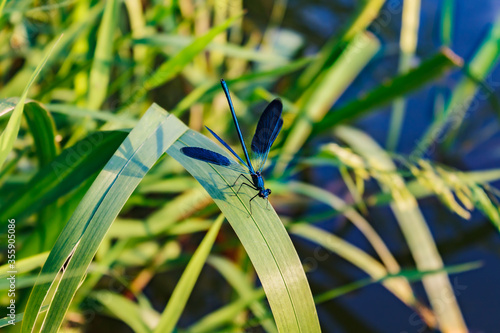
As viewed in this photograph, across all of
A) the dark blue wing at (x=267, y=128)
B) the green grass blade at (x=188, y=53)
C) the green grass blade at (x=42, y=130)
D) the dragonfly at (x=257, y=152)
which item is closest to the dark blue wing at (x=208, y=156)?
the dragonfly at (x=257, y=152)

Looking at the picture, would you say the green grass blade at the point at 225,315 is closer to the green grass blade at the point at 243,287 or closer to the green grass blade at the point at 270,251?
the green grass blade at the point at 243,287

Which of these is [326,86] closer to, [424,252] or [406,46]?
[406,46]

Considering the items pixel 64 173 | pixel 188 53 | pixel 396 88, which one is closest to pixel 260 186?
pixel 64 173

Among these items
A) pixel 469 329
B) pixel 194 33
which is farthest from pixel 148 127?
pixel 194 33

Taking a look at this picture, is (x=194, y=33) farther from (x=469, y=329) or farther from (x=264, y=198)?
(x=469, y=329)

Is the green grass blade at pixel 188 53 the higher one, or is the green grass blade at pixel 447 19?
the green grass blade at pixel 447 19

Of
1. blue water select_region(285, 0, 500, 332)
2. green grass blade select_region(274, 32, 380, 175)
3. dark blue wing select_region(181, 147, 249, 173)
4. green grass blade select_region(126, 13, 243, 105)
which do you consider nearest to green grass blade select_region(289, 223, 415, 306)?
blue water select_region(285, 0, 500, 332)

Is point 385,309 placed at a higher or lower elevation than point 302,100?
lower
